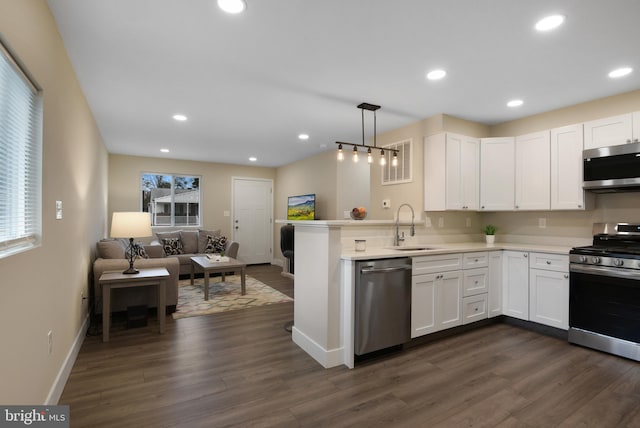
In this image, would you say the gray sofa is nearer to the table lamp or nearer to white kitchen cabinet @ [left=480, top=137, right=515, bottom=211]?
the table lamp

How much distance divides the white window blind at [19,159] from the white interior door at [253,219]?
19.6 feet

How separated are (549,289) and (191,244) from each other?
600 cm

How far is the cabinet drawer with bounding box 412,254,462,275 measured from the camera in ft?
9.95

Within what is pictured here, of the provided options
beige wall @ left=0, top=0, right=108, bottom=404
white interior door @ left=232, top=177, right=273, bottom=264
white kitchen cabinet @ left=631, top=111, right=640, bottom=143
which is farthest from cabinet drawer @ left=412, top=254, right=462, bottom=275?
white interior door @ left=232, top=177, right=273, bottom=264

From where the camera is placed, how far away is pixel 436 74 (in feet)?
9.46

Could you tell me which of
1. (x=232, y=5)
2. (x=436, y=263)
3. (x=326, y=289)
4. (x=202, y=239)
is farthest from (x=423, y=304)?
(x=202, y=239)

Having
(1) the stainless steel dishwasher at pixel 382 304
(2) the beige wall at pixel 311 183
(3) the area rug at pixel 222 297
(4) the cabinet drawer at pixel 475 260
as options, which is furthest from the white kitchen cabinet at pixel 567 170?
(3) the area rug at pixel 222 297

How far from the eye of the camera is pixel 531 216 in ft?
13.4

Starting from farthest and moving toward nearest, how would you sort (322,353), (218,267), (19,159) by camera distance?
(218,267) < (322,353) < (19,159)

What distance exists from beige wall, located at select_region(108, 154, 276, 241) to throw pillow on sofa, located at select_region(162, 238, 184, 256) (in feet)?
2.57

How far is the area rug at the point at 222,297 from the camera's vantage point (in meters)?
4.22

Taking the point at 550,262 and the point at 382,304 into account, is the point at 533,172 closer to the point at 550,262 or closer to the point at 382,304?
the point at 550,262

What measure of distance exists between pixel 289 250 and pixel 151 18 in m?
2.88

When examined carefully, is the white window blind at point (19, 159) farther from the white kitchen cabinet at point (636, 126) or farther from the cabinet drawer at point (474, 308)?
the white kitchen cabinet at point (636, 126)
